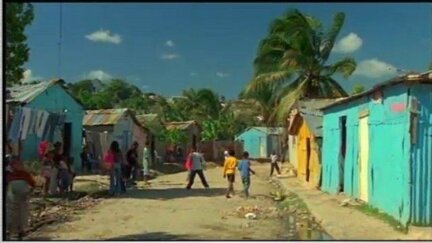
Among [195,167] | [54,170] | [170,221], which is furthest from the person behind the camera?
[195,167]

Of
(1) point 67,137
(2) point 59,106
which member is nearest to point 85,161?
(2) point 59,106

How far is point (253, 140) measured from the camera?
46688 millimetres

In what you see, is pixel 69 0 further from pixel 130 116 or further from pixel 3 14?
pixel 130 116

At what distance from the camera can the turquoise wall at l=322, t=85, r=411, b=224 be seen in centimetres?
981

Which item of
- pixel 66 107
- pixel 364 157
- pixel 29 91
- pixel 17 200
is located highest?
pixel 29 91

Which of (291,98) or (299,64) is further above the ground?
(299,64)

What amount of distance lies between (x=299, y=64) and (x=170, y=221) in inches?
649

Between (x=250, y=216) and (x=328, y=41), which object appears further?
(x=328, y=41)

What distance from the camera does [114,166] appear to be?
1602 centimetres

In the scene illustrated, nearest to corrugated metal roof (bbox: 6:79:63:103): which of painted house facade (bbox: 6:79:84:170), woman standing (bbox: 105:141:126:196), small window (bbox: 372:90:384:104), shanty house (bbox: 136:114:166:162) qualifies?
painted house facade (bbox: 6:79:84:170)

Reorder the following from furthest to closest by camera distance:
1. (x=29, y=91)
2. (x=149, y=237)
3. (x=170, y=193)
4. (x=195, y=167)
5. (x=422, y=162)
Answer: (x=29, y=91), (x=195, y=167), (x=170, y=193), (x=149, y=237), (x=422, y=162)

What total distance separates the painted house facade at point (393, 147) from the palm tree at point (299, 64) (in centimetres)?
1189

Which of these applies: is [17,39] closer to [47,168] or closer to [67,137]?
[47,168]

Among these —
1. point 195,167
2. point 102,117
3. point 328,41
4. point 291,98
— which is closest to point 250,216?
point 195,167
